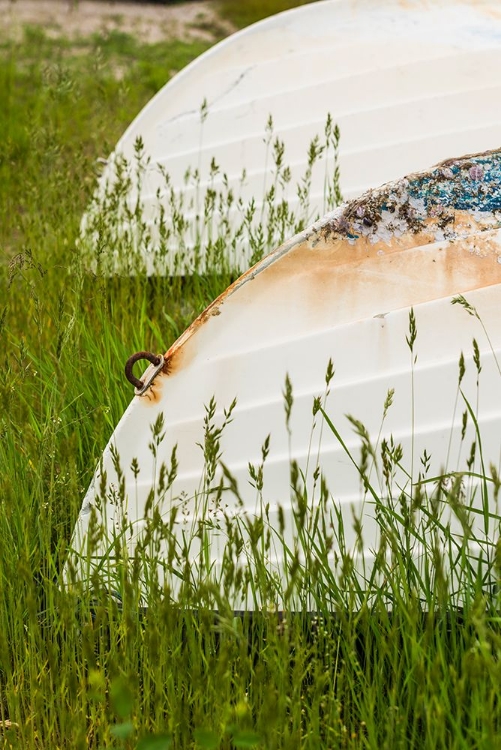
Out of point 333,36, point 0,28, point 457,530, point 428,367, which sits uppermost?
point 0,28

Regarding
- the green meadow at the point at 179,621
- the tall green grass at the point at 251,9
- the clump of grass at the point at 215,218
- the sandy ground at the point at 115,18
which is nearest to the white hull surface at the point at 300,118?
the clump of grass at the point at 215,218

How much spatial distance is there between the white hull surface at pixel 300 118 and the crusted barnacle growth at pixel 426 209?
97 cm

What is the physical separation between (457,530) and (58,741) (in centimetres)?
87

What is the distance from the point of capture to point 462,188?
2.16 meters

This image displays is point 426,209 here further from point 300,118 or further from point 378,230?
point 300,118

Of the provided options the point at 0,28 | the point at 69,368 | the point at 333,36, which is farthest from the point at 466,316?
the point at 0,28

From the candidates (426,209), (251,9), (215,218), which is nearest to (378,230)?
(426,209)

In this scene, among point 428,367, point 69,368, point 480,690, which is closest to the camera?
point 480,690

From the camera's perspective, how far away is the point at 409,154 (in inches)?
127

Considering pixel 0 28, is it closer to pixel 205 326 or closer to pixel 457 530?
pixel 205 326

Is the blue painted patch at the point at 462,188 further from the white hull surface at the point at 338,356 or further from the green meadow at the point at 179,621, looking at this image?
the green meadow at the point at 179,621

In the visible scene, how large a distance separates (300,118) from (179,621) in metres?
2.56

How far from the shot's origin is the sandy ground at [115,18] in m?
9.21

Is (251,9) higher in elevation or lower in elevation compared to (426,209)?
higher
